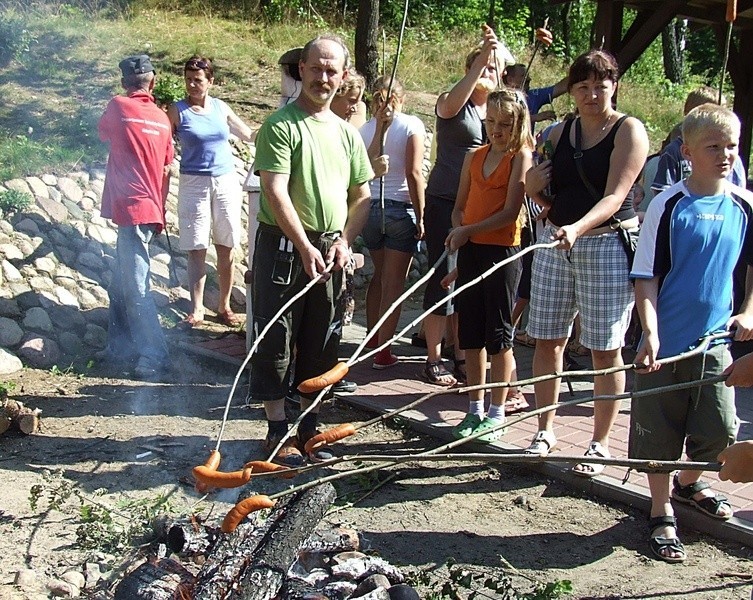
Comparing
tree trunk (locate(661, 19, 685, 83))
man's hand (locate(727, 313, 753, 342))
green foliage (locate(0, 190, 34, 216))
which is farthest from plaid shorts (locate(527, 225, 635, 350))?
tree trunk (locate(661, 19, 685, 83))

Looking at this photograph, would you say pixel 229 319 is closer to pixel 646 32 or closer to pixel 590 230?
pixel 590 230

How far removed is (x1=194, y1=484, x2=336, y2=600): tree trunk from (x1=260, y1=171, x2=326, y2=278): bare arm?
1.25 meters

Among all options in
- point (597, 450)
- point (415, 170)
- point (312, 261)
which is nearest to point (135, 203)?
point (415, 170)

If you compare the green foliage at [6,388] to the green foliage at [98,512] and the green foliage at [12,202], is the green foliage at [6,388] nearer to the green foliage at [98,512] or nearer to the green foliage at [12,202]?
the green foliage at [98,512]

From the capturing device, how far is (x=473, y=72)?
572cm

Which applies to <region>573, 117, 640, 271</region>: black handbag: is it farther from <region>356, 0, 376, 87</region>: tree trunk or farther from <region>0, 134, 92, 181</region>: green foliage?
<region>356, 0, 376, 87</region>: tree trunk

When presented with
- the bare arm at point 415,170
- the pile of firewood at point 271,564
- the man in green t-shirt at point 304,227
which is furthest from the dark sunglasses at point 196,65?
the pile of firewood at point 271,564

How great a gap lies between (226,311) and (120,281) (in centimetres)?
115

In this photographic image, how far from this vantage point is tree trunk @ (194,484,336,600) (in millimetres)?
3324

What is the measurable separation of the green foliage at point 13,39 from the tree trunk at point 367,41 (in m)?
4.41

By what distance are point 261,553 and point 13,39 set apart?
991 cm

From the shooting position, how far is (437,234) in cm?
622

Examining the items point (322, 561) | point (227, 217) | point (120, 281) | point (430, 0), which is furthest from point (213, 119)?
point (430, 0)

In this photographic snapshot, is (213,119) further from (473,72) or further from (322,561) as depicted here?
(322,561)
